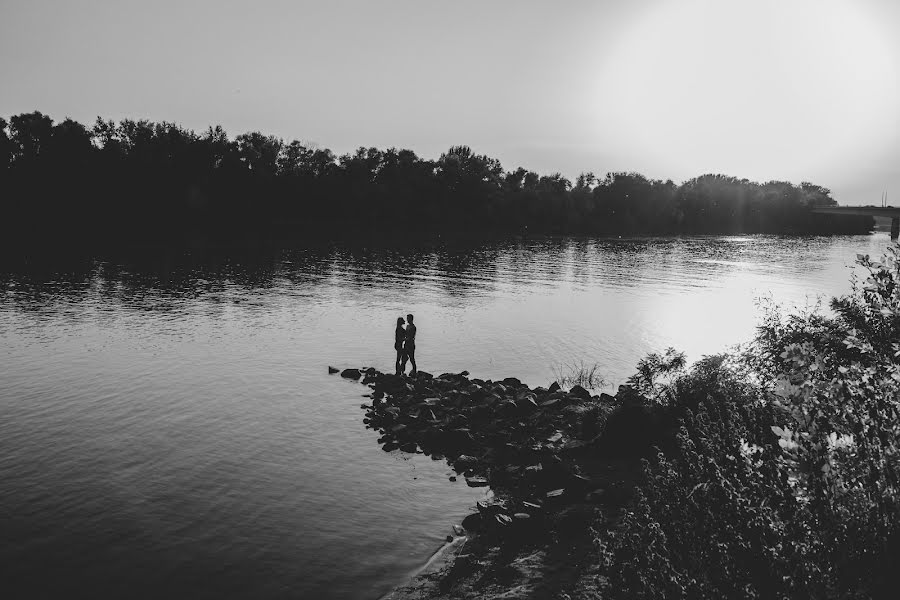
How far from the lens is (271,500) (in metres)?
18.4

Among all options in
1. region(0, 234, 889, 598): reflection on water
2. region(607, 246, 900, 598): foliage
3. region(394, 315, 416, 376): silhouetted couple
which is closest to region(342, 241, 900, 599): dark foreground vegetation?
region(607, 246, 900, 598): foliage

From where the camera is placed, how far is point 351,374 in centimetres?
3328

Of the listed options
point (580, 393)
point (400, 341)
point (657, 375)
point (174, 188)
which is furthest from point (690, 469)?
point (174, 188)

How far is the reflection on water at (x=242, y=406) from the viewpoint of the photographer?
15344mm

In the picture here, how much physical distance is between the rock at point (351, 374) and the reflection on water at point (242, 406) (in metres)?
1.28

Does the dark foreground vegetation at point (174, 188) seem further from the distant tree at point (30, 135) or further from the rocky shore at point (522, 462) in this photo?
the rocky shore at point (522, 462)

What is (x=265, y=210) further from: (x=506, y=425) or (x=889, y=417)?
(x=889, y=417)

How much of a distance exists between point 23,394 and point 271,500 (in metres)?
17.0

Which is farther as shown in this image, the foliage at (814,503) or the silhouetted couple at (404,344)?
the silhouetted couple at (404,344)

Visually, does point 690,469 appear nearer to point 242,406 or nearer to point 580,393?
point 580,393

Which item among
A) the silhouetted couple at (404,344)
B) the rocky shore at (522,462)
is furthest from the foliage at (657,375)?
the silhouetted couple at (404,344)

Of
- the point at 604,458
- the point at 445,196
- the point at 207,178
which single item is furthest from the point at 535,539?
the point at 445,196

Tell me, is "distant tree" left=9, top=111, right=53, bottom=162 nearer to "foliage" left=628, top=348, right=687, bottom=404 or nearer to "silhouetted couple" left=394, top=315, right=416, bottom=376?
"silhouetted couple" left=394, top=315, right=416, bottom=376

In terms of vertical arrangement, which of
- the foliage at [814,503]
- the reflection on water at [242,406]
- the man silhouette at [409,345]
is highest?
the foliage at [814,503]
